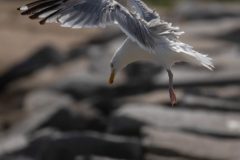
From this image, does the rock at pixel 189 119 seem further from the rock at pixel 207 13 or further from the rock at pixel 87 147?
the rock at pixel 207 13

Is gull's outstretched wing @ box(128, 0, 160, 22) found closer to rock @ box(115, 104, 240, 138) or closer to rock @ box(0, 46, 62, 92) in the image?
rock @ box(115, 104, 240, 138)

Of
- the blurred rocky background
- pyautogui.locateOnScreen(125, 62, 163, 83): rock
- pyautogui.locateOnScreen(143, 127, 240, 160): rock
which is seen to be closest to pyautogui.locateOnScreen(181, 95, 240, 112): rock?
the blurred rocky background

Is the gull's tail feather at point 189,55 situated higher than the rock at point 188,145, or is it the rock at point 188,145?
the gull's tail feather at point 189,55

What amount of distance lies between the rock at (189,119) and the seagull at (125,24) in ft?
6.83

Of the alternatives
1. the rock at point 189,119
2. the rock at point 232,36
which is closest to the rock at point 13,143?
the rock at point 189,119

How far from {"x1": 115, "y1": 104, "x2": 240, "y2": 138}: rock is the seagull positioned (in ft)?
6.83

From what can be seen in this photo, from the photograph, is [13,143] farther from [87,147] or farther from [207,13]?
[207,13]

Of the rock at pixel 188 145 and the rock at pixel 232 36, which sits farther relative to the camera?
the rock at pixel 232 36

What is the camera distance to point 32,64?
42.0 feet

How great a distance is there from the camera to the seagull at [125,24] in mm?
4867

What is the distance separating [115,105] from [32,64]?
3.81 metres

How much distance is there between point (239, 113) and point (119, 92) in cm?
227

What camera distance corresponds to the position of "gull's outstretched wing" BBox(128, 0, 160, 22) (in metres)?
5.34

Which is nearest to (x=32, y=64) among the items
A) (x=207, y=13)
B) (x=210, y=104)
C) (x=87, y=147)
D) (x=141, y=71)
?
(x=141, y=71)
